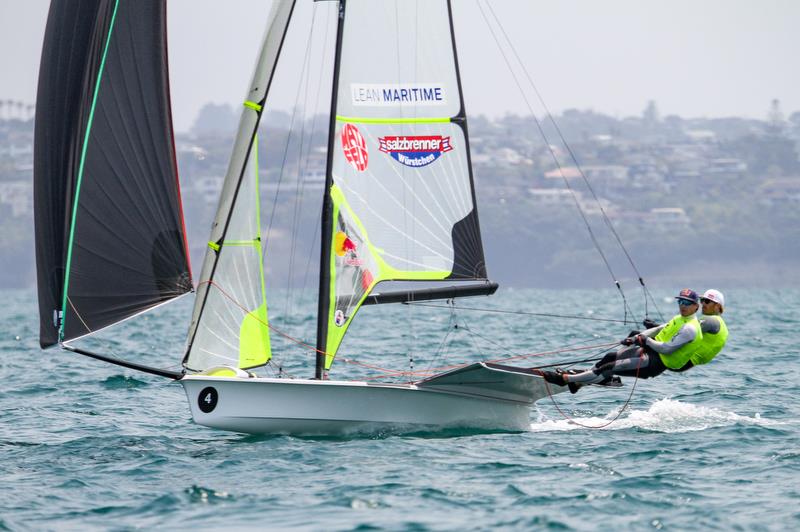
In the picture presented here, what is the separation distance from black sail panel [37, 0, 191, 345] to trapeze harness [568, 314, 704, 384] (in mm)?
3746

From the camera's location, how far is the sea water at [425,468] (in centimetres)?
820

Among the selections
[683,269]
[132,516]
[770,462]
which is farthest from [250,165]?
[683,269]

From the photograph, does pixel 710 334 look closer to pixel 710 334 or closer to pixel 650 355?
pixel 710 334

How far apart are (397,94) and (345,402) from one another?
2.84 m

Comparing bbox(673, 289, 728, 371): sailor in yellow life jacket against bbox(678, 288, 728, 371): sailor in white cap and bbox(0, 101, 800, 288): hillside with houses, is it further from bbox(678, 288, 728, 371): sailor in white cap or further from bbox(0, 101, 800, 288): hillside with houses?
bbox(0, 101, 800, 288): hillside with houses

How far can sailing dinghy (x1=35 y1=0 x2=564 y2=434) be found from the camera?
10602 millimetres

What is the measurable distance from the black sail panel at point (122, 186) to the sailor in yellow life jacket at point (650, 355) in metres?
3.59

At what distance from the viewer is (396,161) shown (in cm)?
1138

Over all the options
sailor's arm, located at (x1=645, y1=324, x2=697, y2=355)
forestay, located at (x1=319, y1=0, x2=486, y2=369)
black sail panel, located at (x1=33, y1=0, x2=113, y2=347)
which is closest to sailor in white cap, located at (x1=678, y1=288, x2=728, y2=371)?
sailor's arm, located at (x1=645, y1=324, x2=697, y2=355)

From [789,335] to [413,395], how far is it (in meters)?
15.1

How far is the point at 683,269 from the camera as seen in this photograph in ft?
389

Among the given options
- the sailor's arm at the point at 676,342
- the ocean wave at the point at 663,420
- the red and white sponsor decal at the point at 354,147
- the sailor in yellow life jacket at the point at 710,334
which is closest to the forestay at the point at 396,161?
the red and white sponsor decal at the point at 354,147

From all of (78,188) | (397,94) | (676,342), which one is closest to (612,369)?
(676,342)

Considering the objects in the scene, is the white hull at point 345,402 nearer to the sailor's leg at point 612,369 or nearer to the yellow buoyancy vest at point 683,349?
the sailor's leg at point 612,369
